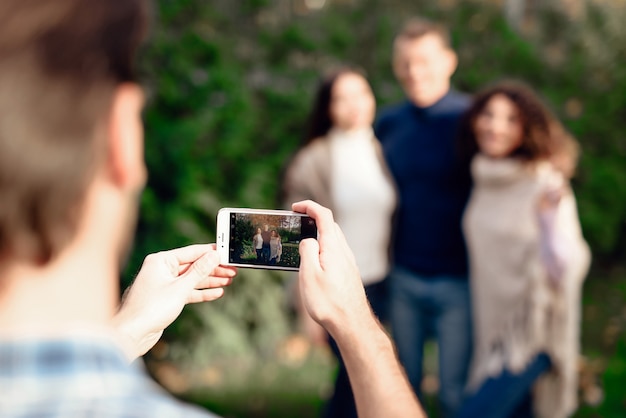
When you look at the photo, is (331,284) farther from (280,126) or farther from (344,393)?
(280,126)

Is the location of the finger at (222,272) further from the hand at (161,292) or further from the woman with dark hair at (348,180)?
the woman with dark hair at (348,180)

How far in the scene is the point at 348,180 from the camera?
3.81m

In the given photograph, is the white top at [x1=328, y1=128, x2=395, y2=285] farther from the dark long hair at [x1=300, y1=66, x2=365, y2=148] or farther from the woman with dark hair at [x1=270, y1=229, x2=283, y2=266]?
the woman with dark hair at [x1=270, y1=229, x2=283, y2=266]

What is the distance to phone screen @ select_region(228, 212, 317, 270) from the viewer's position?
76.9 inches

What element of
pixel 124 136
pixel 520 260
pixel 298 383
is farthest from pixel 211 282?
pixel 298 383

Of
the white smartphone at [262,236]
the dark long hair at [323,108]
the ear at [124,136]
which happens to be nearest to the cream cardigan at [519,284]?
the dark long hair at [323,108]

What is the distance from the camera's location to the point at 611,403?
4.46 metres

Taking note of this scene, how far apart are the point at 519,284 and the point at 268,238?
1.91m

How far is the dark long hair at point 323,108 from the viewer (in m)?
3.96

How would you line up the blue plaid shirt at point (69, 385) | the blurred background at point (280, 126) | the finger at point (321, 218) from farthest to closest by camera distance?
the blurred background at point (280, 126), the finger at point (321, 218), the blue plaid shirt at point (69, 385)

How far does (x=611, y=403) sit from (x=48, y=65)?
441 centimetres

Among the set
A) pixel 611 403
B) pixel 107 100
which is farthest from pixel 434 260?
pixel 107 100

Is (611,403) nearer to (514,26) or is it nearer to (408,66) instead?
(408,66)

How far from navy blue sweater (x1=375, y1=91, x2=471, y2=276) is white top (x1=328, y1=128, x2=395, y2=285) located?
0.09m
